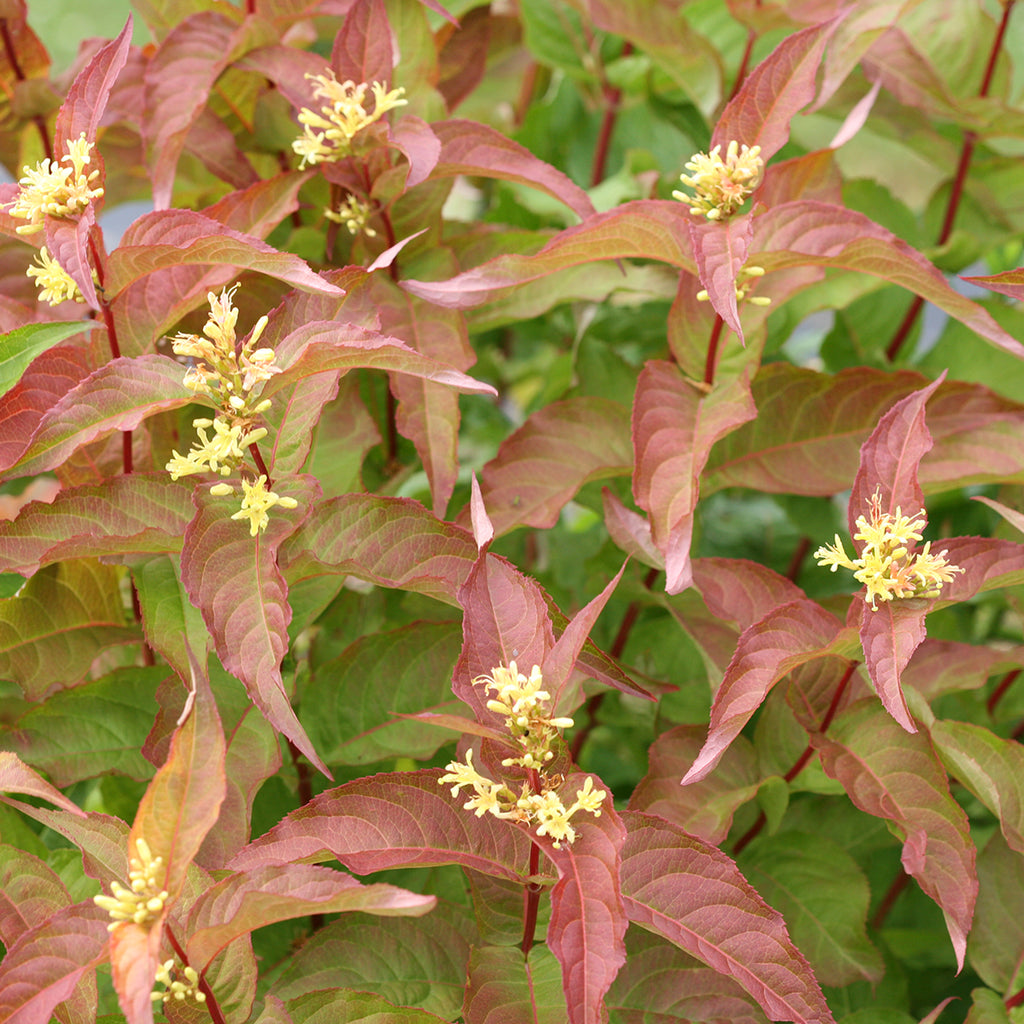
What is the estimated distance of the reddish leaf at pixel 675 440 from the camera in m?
0.68

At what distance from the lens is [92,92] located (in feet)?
2.21

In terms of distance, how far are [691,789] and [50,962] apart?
406 mm

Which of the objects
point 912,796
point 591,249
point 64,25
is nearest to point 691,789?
point 912,796

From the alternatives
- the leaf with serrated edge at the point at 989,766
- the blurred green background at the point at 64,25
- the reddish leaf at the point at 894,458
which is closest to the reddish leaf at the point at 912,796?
the leaf with serrated edge at the point at 989,766

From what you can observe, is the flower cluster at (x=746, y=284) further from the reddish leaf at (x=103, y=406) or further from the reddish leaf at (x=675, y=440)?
the reddish leaf at (x=103, y=406)

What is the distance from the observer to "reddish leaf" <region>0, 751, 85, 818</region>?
0.54 metres

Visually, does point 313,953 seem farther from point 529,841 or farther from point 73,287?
point 73,287

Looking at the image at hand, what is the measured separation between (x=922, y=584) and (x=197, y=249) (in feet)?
1.52

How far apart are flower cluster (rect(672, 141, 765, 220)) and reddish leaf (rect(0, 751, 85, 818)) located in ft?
1.63

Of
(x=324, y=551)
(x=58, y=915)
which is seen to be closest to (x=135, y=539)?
(x=324, y=551)

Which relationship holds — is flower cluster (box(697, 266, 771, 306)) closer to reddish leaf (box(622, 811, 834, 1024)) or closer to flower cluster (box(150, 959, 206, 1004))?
reddish leaf (box(622, 811, 834, 1024))

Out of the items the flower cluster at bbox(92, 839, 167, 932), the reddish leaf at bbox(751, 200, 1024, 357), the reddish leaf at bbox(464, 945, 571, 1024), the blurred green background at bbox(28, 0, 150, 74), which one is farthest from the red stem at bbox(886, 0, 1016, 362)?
the blurred green background at bbox(28, 0, 150, 74)

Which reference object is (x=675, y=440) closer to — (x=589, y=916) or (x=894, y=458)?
(x=894, y=458)

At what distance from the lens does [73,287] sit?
0.68 meters
